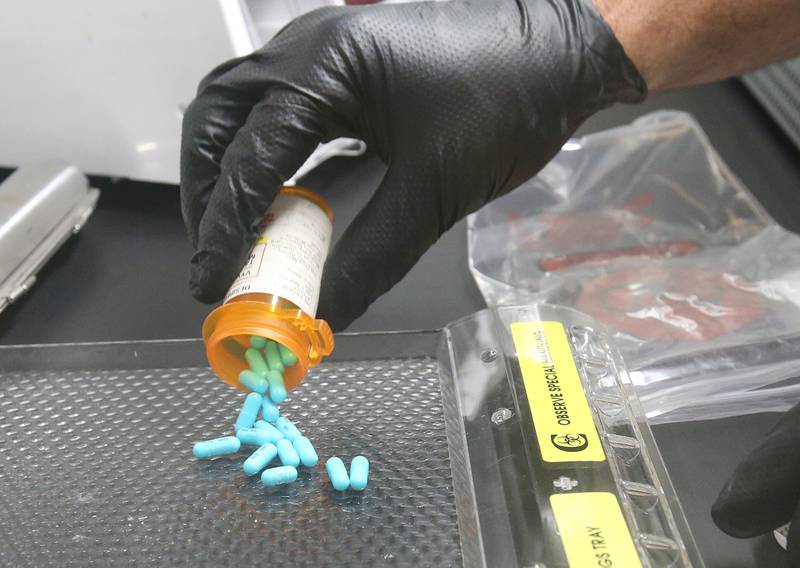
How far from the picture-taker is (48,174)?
95 centimetres

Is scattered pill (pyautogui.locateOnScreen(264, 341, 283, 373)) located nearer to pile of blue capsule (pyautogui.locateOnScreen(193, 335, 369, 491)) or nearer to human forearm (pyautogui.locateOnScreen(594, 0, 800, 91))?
pile of blue capsule (pyautogui.locateOnScreen(193, 335, 369, 491))

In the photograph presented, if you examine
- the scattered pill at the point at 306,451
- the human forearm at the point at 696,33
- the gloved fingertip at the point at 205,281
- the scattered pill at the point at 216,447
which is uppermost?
the human forearm at the point at 696,33

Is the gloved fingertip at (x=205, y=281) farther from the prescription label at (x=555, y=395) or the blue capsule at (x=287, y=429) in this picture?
the prescription label at (x=555, y=395)

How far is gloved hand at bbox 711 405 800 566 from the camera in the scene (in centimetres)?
55

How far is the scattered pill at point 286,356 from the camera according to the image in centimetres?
63

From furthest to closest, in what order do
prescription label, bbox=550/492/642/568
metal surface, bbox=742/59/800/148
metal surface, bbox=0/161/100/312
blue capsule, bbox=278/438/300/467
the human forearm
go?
metal surface, bbox=742/59/800/148 < metal surface, bbox=0/161/100/312 < the human forearm < blue capsule, bbox=278/438/300/467 < prescription label, bbox=550/492/642/568

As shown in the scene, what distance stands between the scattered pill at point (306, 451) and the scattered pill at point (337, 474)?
1 centimetres

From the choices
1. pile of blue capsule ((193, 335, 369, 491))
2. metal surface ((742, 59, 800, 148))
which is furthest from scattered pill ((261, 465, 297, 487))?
metal surface ((742, 59, 800, 148))

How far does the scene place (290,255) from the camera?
0.64 metres

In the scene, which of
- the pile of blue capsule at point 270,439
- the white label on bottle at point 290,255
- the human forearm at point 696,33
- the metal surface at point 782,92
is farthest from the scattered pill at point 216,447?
the metal surface at point 782,92

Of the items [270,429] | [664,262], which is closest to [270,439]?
[270,429]

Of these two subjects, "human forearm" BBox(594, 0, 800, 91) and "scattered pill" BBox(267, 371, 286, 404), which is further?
"human forearm" BBox(594, 0, 800, 91)

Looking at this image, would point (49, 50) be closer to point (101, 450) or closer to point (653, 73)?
point (101, 450)

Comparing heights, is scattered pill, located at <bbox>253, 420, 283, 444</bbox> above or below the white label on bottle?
below
